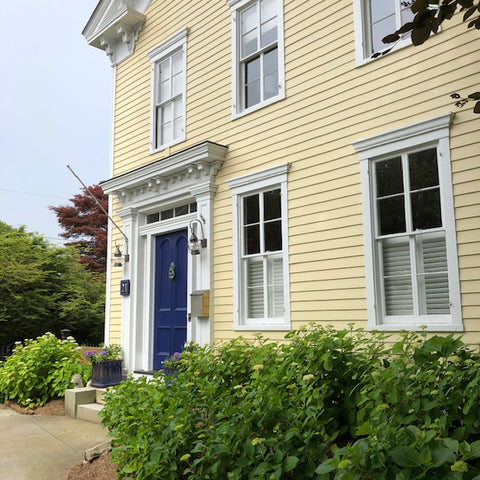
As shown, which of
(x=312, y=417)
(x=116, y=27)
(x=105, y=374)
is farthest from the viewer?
(x=116, y=27)

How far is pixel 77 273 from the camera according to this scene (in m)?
15.3

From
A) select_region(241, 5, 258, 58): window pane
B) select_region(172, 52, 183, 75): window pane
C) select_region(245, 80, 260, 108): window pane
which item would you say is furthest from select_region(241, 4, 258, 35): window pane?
select_region(172, 52, 183, 75): window pane

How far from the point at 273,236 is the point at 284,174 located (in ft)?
2.65

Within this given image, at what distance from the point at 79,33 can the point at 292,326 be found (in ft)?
25.2

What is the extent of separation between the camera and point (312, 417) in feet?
9.90

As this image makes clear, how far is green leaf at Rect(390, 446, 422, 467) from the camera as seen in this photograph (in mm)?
2234

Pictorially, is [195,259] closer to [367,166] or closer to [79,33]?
[367,166]

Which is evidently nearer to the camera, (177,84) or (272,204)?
(272,204)

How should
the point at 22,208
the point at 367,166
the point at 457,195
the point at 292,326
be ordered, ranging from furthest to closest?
the point at 22,208 < the point at 292,326 < the point at 367,166 < the point at 457,195

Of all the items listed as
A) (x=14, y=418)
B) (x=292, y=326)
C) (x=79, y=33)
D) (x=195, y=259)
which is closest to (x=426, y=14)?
(x=292, y=326)

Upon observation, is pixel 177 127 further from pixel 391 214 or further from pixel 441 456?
pixel 441 456

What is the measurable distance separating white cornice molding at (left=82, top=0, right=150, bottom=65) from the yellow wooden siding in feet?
5.45

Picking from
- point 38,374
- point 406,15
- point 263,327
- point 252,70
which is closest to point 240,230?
point 263,327

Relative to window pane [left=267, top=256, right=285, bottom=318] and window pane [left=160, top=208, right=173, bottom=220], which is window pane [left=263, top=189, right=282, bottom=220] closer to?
window pane [left=267, top=256, right=285, bottom=318]
